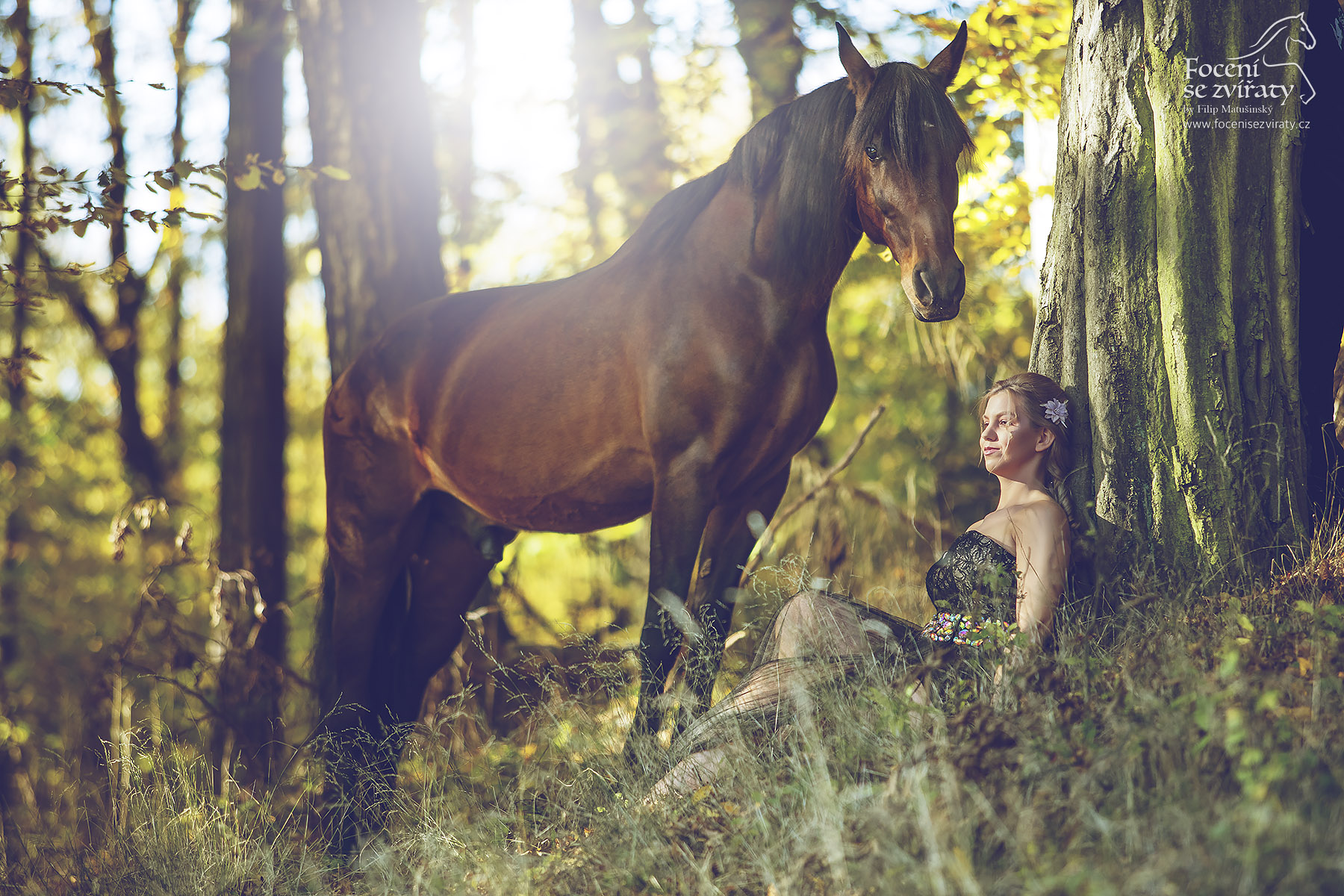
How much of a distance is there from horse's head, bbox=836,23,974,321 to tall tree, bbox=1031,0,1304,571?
0.58 metres

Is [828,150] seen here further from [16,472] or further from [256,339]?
[16,472]

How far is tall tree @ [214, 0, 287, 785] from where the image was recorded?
6.46 meters

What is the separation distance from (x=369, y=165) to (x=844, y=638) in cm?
357

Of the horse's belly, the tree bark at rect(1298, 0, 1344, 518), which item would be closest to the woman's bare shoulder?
the tree bark at rect(1298, 0, 1344, 518)

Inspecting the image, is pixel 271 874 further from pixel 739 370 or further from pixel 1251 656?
pixel 1251 656

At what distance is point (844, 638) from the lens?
2857 millimetres

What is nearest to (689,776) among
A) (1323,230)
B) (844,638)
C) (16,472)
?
(844,638)

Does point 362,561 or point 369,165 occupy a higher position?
point 369,165

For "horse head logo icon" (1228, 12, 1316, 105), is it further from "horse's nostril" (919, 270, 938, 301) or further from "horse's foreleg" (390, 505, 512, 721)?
"horse's foreleg" (390, 505, 512, 721)

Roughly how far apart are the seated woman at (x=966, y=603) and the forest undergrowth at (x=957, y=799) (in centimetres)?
12

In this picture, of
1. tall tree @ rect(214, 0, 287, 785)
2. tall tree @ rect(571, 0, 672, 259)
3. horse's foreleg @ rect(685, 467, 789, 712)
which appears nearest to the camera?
horse's foreleg @ rect(685, 467, 789, 712)

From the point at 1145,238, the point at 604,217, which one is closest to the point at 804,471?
the point at 604,217

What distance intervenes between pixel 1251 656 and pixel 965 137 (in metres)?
1.76

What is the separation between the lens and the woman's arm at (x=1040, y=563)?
8.98 ft
